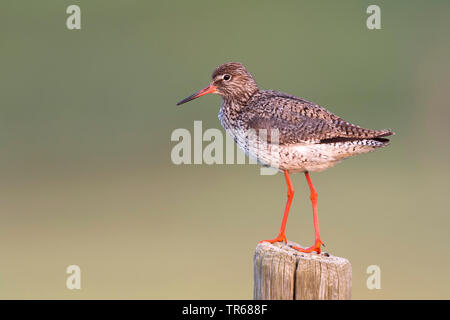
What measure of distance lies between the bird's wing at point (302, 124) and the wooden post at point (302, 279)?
1.49 metres

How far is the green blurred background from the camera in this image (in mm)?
11383

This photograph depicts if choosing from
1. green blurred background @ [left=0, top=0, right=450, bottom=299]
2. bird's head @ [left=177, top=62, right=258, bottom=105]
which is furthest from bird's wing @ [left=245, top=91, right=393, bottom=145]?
green blurred background @ [left=0, top=0, right=450, bottom=299]

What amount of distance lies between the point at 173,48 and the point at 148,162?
6.56 metres

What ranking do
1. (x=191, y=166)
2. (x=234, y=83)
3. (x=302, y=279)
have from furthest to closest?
(x=191, y=166) < (x=234, y=83) < (x=302, y=279)

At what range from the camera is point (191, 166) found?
53.7 feet

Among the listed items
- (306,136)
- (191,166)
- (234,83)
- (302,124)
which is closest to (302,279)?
(306,136)

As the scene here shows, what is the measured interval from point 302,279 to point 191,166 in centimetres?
1152

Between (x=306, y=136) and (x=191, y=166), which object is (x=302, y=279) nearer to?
(x=306, y=136)

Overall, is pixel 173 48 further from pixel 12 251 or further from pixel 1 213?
pixel 12 251

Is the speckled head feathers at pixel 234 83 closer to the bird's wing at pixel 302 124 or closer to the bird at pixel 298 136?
the bird at pixel 298 136

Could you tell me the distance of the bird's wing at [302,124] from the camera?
245 inches

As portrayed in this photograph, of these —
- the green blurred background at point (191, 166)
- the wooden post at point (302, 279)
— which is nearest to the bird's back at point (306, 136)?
the wooden post at point (302, 279)

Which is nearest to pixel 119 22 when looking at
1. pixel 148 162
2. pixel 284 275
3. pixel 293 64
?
pixel 293 64

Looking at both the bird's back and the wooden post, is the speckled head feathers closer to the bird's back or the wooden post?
the bird's back
